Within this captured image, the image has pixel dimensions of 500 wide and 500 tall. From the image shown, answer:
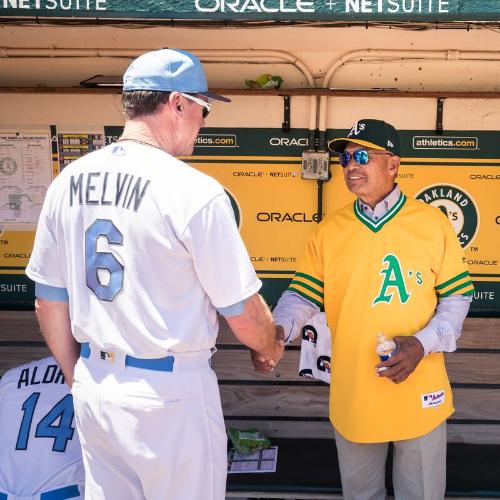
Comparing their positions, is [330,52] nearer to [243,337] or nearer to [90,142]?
[90,142]

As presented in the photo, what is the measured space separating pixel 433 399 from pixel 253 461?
53.7 inches

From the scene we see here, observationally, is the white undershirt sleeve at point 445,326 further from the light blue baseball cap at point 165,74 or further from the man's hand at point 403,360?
the light blue baseball cap at point 165,74

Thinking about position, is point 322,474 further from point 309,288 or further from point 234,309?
point 234,309

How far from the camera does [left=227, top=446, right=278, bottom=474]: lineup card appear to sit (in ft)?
11.6

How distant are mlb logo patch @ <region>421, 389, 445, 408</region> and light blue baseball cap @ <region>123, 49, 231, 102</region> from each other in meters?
1.43

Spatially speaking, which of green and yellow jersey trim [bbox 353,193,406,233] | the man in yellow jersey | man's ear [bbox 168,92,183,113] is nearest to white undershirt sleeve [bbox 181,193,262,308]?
man's ear [bbox 168,92,183,113]

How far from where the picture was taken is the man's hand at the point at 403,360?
94.1 inches

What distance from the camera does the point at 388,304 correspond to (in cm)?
252

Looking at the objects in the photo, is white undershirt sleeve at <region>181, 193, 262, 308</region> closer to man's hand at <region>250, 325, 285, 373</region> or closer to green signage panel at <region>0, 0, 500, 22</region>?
man's hand at <region>250, 325, 285, 373</region>

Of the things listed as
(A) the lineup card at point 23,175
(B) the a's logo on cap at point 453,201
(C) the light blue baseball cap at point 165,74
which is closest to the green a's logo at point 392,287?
(C) the light blue baseball cap at point 165,74

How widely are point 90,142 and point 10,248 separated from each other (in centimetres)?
76

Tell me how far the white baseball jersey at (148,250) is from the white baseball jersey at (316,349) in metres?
1.35

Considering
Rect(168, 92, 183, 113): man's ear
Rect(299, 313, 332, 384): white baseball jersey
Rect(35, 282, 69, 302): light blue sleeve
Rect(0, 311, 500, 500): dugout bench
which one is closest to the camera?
Rect(168, 92, 183, 113): man's ear

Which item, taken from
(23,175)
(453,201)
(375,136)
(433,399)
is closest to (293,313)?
(433,399)
